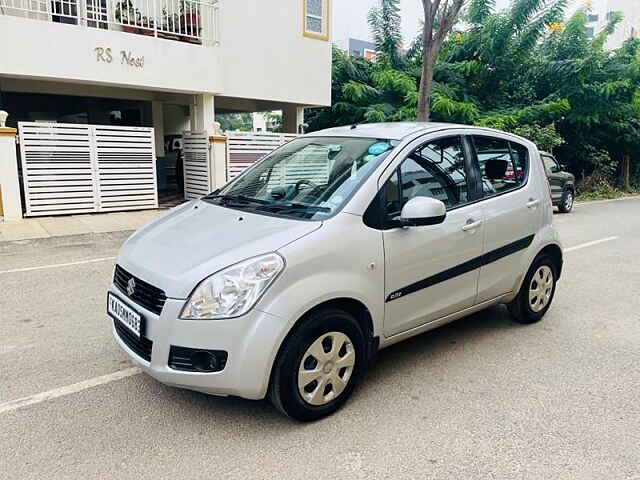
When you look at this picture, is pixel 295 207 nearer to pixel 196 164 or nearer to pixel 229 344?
pixel 229 344

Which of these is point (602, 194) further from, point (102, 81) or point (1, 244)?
point (1, 244)

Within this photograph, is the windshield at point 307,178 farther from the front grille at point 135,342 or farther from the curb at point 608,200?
the curb at point 608,200

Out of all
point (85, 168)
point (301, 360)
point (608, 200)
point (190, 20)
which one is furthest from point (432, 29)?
point (301, 360)

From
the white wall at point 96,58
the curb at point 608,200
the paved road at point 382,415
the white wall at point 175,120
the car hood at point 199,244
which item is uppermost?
the white wall at point 96,58

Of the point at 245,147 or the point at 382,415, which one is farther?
the point at 245,147

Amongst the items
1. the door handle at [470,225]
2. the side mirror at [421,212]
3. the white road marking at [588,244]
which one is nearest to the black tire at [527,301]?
the door handle at [470,225]

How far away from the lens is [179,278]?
279 cm

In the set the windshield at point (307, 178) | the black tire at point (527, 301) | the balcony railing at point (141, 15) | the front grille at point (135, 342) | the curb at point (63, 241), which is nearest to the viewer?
the front grille at point (135, 342)

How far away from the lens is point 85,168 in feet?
36.3

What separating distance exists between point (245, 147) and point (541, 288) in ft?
31.6

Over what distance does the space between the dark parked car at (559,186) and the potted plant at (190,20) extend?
29.0ft

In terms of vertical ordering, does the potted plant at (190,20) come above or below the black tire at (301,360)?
above

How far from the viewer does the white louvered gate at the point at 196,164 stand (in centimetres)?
1277

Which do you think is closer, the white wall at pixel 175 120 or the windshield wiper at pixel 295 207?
the windshield wiper at pixel 295 207
